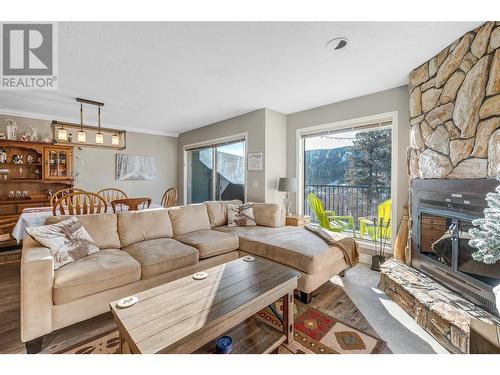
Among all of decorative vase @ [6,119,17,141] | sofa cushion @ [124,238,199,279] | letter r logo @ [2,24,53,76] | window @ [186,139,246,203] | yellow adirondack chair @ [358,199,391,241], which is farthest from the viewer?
window @ [186,139,246,203]

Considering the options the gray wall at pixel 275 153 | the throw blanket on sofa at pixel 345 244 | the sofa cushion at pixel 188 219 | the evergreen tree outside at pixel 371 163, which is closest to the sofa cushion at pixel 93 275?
the sofa cushion at pixel 188 219

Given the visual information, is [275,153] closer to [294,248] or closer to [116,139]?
[294,248]

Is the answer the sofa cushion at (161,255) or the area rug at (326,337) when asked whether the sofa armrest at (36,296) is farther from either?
the area rug at (326,337)

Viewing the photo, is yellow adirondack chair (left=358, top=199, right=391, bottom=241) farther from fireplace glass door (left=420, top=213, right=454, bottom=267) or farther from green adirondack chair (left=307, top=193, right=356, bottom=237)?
fireplace glass door (left=420, top=213, right=454, bottom=267)

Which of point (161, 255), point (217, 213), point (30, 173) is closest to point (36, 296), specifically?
point (161, 255)

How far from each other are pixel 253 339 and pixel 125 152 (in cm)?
518

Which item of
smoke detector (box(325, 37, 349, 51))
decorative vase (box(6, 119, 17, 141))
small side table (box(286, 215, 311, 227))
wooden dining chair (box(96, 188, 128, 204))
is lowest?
small side table (box(286, 215, 311, 227))

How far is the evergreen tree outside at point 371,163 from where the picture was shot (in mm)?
3365

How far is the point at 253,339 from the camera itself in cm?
157

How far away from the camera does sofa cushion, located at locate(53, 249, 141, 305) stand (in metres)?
1.72

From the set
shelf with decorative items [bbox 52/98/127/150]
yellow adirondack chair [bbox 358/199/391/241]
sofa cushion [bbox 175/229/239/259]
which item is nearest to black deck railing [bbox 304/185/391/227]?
yellow adirondack chair [bbox 358/199/391/241]

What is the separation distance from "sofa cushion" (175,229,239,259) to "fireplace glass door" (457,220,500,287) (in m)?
2.27
